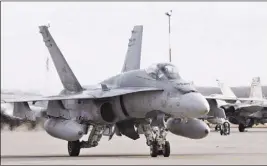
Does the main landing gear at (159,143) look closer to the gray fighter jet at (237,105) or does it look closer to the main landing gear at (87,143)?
the main landing gear at (87,143)

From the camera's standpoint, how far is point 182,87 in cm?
1727

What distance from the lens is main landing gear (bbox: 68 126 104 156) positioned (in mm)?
19359

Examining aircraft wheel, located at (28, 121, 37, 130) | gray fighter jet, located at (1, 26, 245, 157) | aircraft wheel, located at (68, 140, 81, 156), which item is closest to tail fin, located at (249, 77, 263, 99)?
gray fighter jet, located at (1, 26, 245, 157)

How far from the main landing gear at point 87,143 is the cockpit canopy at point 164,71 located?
2.78 metres

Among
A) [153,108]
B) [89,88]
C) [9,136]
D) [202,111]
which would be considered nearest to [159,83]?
[153,108]

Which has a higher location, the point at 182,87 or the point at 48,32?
the point at 48,32

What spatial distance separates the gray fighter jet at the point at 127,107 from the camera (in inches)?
685

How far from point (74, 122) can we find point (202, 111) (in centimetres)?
416

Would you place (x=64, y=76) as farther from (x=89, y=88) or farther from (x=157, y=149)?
(x=157, y=149)

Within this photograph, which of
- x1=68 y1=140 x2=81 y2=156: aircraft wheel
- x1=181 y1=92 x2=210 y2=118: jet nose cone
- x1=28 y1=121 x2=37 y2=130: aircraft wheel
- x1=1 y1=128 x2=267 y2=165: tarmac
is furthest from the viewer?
x1=68 y1=140 x2=81 y2=156: aircraft wheel

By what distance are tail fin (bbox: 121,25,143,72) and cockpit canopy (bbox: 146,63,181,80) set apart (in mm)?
3957

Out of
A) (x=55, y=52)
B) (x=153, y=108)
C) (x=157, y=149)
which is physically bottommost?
(x=157, y=149)

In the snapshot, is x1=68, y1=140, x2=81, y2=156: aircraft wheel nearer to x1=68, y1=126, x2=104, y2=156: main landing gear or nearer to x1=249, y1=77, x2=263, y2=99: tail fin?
x1=68, y1=126, x2=104, y2=156: main landing gear

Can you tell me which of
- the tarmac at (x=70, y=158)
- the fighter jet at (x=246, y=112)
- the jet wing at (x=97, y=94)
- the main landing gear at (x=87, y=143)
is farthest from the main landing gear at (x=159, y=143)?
the fighter jet at (x=246, y=112)
